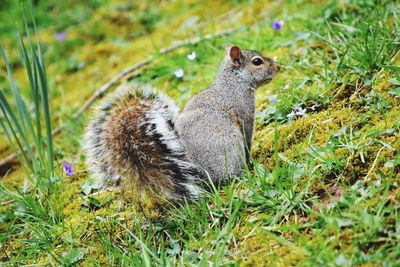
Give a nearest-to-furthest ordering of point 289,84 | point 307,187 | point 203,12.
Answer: point 307,187 < point 289,84 < point 203,12

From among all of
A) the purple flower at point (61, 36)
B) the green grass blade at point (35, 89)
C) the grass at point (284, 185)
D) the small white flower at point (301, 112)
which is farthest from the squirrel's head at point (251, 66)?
the purple flower at point (61, 36)

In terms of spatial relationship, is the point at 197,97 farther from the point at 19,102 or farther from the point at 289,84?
the point at 19,102

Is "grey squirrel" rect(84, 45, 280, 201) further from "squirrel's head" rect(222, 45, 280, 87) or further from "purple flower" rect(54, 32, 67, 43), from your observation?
"purple flower" rect(54, 32, 67, 43)

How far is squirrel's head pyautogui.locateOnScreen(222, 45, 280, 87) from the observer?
350 centimetres

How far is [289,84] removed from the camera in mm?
3650

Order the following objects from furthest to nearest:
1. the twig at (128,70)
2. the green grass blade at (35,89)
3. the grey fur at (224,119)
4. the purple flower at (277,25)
→ the twig at (128,70) < the purple flower at (277,25) < the green grass blade at (35,89) < the grey fur at (224,119)

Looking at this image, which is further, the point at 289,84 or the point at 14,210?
the point at 289,84

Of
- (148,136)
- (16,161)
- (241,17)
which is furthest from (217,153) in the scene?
(241,17)

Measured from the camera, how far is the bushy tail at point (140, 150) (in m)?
2.75

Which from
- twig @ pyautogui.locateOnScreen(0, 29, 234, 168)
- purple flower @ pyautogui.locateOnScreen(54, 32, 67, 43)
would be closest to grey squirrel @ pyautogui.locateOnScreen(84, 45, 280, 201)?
twig @ pyautogui.locateOnScreen(0, 29, 234, 168)

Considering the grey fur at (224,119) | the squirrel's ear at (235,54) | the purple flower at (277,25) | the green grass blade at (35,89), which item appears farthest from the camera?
the purple flower at (277,25)

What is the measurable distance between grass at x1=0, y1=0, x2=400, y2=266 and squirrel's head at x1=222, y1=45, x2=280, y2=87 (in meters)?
0.17

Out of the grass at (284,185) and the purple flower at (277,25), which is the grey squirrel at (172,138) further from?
the purple flower at (277,25)

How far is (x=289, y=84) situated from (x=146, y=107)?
3.76ft
